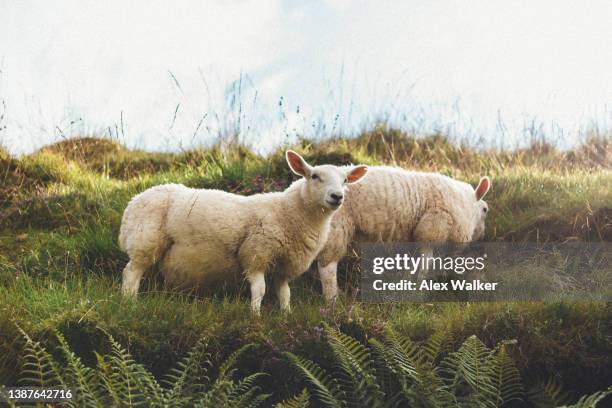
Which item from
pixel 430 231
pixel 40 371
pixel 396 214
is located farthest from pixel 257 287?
pixel 40 371

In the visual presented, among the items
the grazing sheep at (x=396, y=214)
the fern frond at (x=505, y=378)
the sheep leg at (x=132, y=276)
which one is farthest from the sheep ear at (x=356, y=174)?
the fern frond at (x=505, y=378)

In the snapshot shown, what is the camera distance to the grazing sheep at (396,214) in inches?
329

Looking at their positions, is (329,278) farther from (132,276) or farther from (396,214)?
(132,276)

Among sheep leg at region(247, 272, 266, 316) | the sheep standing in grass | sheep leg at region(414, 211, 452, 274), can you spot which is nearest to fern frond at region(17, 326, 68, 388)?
the sheep standing in grass

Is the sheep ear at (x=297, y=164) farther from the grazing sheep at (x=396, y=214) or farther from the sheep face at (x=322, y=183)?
the grazing sheep at (x=396, y=214)

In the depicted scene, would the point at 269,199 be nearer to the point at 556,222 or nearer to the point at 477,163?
the point at 556,222

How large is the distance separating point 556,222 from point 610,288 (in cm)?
188

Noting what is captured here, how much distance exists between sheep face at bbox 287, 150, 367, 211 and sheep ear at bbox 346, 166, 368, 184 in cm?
5

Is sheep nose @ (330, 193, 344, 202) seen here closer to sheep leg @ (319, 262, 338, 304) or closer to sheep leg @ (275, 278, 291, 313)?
sheep leg @ (275, 278, 291, 313)

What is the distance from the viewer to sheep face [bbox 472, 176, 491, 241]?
31.3 ft

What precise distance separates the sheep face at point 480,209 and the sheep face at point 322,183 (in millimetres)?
2405

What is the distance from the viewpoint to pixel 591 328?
22.6 ft

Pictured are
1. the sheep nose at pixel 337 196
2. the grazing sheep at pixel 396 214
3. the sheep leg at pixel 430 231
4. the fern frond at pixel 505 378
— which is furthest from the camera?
the sheep leg at pixel 430 231

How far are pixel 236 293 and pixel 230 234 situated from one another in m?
0.74
